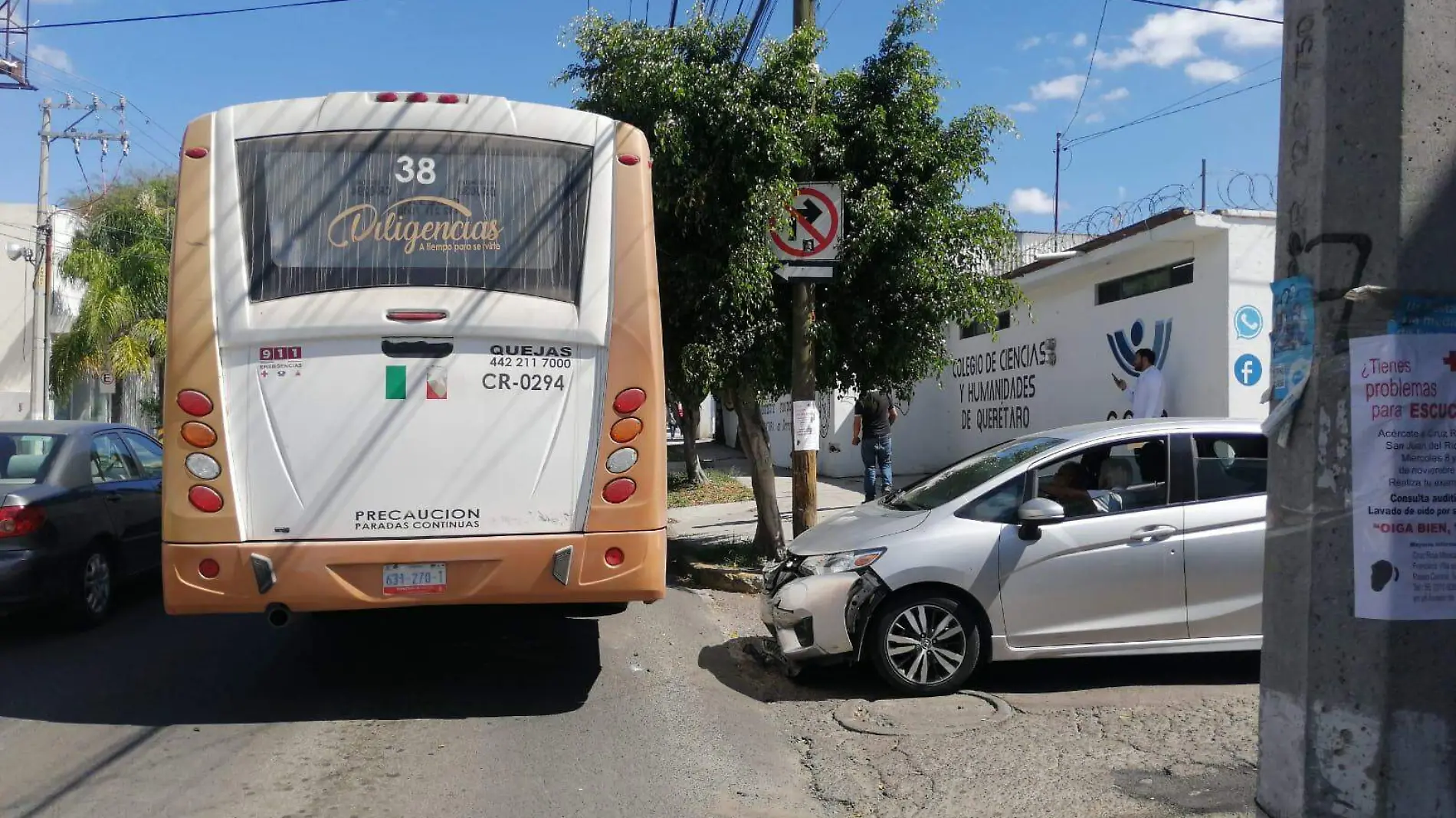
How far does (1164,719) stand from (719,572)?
4951mm

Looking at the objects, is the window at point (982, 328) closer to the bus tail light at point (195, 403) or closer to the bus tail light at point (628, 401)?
the bus tail light at point (628, 401)

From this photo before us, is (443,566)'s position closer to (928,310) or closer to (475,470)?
(475,470)

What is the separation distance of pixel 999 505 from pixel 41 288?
35.0 meters

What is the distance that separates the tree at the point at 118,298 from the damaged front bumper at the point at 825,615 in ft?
93.4

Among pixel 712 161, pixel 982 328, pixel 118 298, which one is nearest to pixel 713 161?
pixel 712 161

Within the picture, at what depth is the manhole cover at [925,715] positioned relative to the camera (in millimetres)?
5852

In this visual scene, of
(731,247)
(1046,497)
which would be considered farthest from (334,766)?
(731,247)

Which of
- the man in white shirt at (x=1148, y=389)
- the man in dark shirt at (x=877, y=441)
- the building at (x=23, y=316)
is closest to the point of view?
the man in white shirt at (x=1148, y=389)

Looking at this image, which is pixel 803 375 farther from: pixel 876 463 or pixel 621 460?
pixel 876 463

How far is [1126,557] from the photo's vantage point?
6.37m

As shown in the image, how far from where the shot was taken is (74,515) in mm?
8031

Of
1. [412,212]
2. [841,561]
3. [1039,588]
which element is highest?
[412,212]

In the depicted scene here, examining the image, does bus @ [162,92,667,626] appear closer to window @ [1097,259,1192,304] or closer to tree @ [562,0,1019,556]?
tree @ [562,0,1019,556]

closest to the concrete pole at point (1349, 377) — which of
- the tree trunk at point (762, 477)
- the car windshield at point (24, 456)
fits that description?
the tree trunk at point (762, 477)
